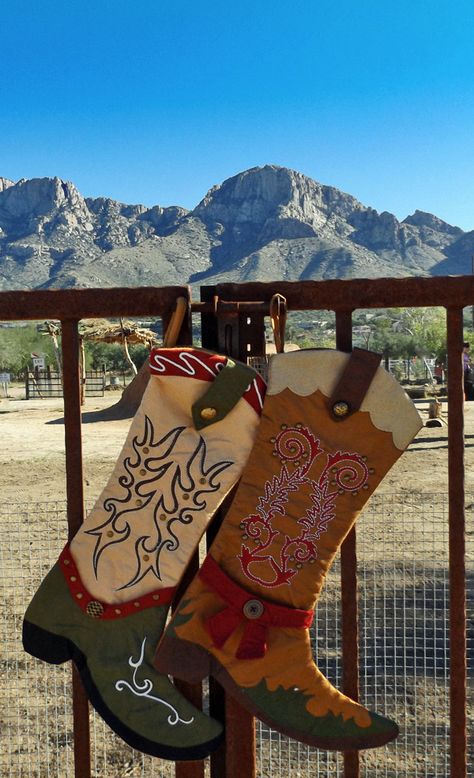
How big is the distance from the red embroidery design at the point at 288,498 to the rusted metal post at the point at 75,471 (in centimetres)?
40

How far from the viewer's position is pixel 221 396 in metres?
1.21

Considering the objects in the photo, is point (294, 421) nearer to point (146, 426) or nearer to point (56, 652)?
point (146, 426)

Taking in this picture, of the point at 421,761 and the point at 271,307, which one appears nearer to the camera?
the point at 271,307

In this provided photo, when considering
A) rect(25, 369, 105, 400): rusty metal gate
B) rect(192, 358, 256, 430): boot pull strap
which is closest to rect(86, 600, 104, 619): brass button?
rect(192, 358, 256, 430): boot pull strap

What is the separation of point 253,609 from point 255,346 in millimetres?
520

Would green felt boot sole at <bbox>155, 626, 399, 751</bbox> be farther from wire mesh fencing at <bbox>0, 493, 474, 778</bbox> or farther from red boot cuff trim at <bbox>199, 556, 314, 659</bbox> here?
wire mesh fencing at <bbox>0, 493, 474, 778</bbox>

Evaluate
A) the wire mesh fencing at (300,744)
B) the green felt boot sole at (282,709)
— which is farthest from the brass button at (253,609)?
the wire mesh fencing at (300,744)

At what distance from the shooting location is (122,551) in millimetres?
1262

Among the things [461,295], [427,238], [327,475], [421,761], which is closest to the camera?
[327,475]

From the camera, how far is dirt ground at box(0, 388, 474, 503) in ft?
22.0

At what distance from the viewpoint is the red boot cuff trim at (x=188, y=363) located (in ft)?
3.98

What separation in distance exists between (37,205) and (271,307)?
120 meters

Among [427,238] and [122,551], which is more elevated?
[427,238]

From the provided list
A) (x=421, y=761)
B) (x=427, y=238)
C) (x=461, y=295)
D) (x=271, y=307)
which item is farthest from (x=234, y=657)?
(x=427, y=238)
